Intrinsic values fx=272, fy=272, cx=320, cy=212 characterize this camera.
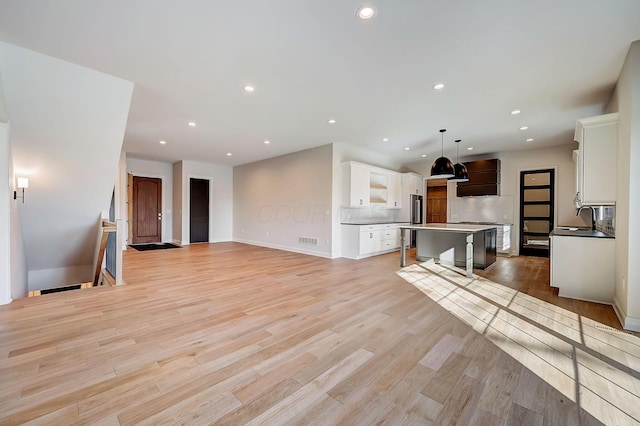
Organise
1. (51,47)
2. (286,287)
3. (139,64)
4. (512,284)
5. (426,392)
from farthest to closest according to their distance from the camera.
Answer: (512,284) → (286,287) → (139,64) → (51,47) → (426,392)

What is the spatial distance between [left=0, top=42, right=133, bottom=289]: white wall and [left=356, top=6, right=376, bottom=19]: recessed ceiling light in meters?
3.17

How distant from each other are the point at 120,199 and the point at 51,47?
554 centimetres

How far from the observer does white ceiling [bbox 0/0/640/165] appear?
7.61 feet

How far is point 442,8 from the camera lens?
2.27 meters

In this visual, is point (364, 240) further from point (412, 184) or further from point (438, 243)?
point (412, 184)

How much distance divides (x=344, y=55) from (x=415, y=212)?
700 cm

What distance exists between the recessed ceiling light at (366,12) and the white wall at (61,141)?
317cm

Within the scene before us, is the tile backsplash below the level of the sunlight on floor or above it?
above

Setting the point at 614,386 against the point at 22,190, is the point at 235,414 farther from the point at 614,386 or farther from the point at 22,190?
the point at 22,190

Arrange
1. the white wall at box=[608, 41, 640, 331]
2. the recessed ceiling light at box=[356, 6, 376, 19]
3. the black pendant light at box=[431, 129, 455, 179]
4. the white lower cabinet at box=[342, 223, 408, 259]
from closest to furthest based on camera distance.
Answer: the recessed ceiling light at box=[356, 6, 376, 19], the white wall at box=[608, 41, 640, 331], the black pendant light at box=[431, 129, 455, 179], the white lower cabinet at box=[342, 223, 408, 259]

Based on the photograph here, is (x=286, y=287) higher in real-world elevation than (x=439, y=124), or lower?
lower

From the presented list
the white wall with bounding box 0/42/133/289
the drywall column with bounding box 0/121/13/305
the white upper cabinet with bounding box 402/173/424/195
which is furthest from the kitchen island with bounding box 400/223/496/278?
the drywall column with bounding box 0/121/13/305

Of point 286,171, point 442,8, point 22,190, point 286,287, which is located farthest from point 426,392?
point 286,171

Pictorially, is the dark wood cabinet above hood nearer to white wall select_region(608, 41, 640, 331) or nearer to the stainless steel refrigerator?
the stainless steel refrigerator
